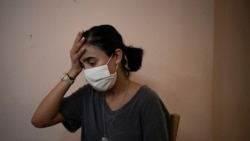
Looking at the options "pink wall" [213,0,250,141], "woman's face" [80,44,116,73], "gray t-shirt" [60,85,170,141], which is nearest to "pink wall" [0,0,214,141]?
"pink wall" [213,0,250,141]

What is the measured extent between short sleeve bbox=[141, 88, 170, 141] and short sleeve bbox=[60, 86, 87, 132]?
1.18 ft

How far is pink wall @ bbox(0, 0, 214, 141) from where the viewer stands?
4.65ft

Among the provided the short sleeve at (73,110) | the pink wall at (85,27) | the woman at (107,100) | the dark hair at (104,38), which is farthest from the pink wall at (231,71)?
the short sleeve at (73,110)

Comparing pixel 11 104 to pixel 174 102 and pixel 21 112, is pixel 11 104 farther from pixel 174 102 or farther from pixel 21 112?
pixel 174 102

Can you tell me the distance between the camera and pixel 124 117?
41.6 inches

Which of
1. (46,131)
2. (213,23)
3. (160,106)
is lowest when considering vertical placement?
(46,131)

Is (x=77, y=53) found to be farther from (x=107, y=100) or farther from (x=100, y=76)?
(x=107, y=100)

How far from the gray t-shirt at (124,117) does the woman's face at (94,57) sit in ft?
0.63

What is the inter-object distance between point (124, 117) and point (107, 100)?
6.1 inches

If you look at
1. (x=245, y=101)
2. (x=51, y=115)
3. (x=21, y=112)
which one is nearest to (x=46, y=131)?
(x=21, y=112)

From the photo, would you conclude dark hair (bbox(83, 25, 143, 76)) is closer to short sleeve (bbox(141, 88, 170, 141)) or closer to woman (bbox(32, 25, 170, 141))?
woman (bbox(32, 25, 170, 141))

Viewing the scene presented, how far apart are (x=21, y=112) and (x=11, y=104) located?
0.08 metres

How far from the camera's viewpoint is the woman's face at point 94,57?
3.42 feet

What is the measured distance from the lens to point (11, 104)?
A: 1.45m
